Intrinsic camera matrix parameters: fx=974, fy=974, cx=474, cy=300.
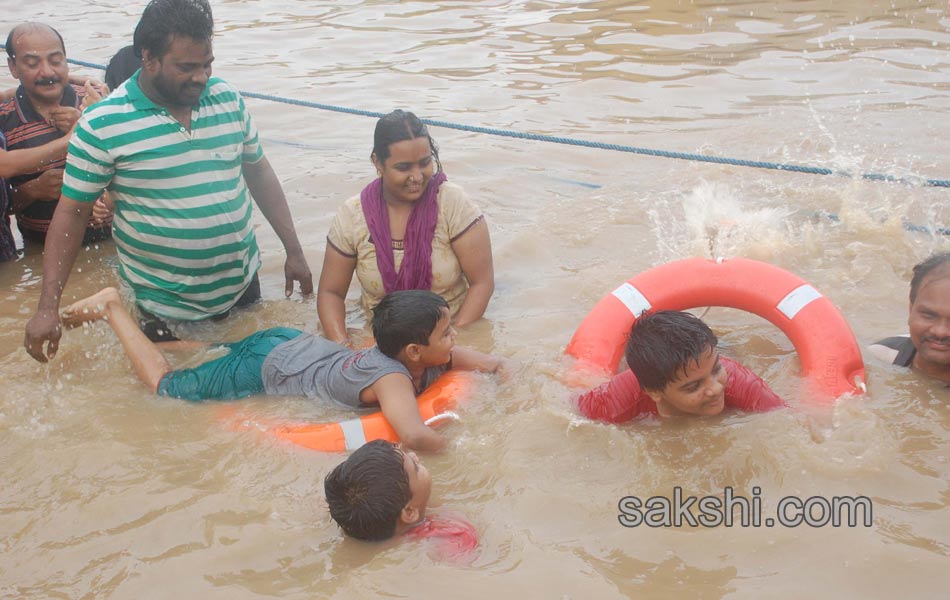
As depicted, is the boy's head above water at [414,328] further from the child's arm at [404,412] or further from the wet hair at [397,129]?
the wet hair at [397,129]

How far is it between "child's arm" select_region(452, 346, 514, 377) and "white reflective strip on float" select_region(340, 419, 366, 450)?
0.61m

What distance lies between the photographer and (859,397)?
3676 millimetres

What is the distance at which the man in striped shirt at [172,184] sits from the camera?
3934mm

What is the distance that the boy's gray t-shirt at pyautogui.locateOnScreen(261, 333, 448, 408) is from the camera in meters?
3.84

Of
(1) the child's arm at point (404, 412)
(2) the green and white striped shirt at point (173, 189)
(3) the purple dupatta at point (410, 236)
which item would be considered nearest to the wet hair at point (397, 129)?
(3) the purple dupatta at point (410, 236)

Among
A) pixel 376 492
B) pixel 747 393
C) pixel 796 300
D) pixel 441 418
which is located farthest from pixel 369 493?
pixel 796 300

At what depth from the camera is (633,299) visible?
13.6ft

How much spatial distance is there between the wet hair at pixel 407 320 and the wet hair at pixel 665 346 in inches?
31.3

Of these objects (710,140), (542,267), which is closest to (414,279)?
(542,267)

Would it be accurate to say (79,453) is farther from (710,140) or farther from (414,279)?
(710,140)

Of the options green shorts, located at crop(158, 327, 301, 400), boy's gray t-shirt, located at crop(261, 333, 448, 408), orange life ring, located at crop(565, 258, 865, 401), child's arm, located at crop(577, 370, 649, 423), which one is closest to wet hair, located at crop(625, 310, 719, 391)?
child's arm, located at crop(577, 370, 649, 423)

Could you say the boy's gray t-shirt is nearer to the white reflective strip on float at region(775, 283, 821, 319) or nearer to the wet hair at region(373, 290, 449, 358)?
the wet hair at region(373, 290, 449, 358)

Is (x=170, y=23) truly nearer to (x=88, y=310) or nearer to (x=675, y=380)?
(x=88, y=310)

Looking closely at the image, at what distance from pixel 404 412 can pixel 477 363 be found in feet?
1.86
